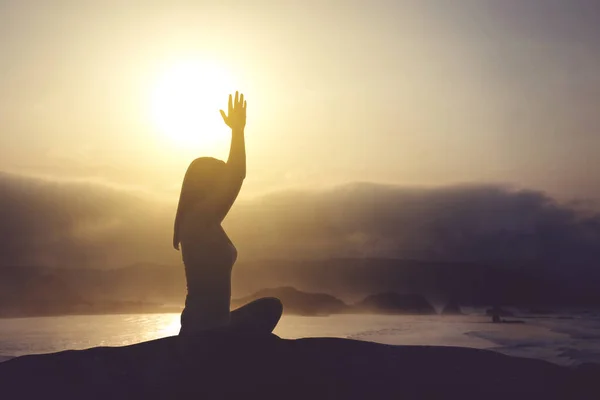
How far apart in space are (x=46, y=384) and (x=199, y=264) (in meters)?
2.98

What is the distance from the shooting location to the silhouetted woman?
11.2m

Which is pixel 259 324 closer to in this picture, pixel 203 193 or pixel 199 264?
pixel 199 264

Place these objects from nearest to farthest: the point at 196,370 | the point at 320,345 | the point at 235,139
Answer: the point at 196,370, the point at 235,139, the point at 320,345

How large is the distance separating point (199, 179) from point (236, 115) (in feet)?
3.86

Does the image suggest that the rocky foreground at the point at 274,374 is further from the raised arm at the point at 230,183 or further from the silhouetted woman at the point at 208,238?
the raised arm at the point at 230,183

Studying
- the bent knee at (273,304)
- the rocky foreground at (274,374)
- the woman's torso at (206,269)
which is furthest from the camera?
the bent knee at (273,304)

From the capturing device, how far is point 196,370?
420 inches

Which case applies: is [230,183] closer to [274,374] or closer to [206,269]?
[206,269]

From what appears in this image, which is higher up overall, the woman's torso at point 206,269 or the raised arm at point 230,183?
the raised arm at point 230,183

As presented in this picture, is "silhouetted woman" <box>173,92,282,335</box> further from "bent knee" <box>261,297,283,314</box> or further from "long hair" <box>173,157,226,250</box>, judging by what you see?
"bent knee" <box>261,297,283,314</box>

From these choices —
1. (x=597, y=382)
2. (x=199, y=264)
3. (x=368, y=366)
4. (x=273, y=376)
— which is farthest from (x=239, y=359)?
(x=597, y=382)

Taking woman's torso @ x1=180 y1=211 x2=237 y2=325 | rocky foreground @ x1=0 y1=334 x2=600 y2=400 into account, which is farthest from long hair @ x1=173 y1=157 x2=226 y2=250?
rocky foreground @ x1=0 y1=334 x2=600 y2=400

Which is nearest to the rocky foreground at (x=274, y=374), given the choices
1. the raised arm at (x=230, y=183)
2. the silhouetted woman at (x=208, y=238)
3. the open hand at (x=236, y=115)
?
the silhouetted woman at (x=208, y=238)

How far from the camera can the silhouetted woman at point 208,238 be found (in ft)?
36.6
